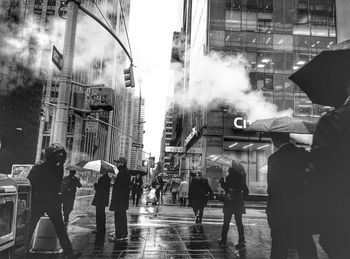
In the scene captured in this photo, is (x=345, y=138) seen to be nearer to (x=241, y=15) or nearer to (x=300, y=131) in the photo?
(x=300, y=131)

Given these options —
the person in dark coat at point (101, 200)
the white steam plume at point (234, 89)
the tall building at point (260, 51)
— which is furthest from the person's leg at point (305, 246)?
the white steam plume at point (234, 89)

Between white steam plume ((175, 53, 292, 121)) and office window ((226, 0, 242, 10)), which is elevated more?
office window ((226, 0, 242, 10))

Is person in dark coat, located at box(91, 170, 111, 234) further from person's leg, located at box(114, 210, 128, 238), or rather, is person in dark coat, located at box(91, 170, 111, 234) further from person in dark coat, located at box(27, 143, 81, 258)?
person in dark coat, located at box(27, 143, 81, 258)

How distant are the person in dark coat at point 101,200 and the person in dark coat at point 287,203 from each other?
16.1ft

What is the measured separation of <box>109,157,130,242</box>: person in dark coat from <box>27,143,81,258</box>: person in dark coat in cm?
170

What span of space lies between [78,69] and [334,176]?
18.4 meters

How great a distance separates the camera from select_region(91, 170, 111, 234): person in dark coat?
7770 millimetres

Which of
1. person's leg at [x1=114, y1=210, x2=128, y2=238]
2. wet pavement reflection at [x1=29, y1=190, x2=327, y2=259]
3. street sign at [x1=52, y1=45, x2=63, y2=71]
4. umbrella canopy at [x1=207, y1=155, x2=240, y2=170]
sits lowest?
wet pavement reflection at [x1=29, y1=190, x2=327, y2=259]

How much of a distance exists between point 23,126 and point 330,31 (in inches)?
2406

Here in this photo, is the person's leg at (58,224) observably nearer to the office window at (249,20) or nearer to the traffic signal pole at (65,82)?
the traffic signal pole at (65,82)

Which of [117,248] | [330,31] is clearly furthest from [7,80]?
[117,248]

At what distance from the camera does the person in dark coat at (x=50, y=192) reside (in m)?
5.38

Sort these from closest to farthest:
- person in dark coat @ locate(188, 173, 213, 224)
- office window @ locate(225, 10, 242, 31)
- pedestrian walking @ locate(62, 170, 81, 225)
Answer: pedestrian walking @ locate(62, 170, 81, 225), person in dark coat @ locate(188, 173, 213, 224), office window @ locate(225, 10, 242, 31)

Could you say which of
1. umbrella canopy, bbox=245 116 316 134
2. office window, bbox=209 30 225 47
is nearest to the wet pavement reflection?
umbrella canopy, bbox=245 116 316 134
